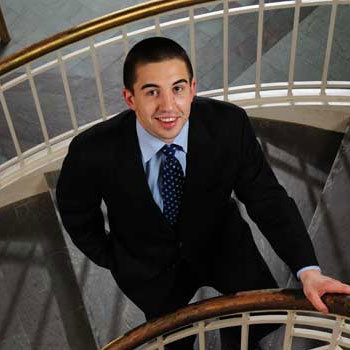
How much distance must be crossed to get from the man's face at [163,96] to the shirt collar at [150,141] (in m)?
0.13

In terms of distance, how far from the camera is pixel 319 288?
231 centimetres

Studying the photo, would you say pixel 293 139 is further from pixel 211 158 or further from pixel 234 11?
pixel 211 158

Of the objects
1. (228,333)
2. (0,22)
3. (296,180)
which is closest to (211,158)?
(228,333)

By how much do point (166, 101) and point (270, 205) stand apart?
674mm

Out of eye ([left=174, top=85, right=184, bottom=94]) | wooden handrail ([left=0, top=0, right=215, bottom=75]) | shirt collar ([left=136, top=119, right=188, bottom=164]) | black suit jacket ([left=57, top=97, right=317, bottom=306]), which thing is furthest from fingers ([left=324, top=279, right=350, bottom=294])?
wooden handrail ([left=0, top=0, right=215, bottom=75])

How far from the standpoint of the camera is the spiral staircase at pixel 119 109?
10.8 ft

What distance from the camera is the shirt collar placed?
2420 millimetres

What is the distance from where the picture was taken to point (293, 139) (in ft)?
13.0

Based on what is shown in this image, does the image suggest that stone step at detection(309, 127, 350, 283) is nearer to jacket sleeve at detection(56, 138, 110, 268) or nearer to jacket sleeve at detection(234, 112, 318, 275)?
jacket sleeve at detection(234, 112, 318, 275)

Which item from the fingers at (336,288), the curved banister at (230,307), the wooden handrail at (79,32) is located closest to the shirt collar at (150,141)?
the curved banister at (230,307)

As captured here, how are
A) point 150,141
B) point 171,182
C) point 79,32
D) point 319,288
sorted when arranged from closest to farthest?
point 319,288, point 150,141, point 171,182, point 79,32

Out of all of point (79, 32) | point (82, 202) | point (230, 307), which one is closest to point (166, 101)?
point (82, 202)

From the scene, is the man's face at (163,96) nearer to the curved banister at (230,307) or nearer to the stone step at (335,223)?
the curved banister at (230,307)

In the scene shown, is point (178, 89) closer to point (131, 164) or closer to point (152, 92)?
point (152, 92)
